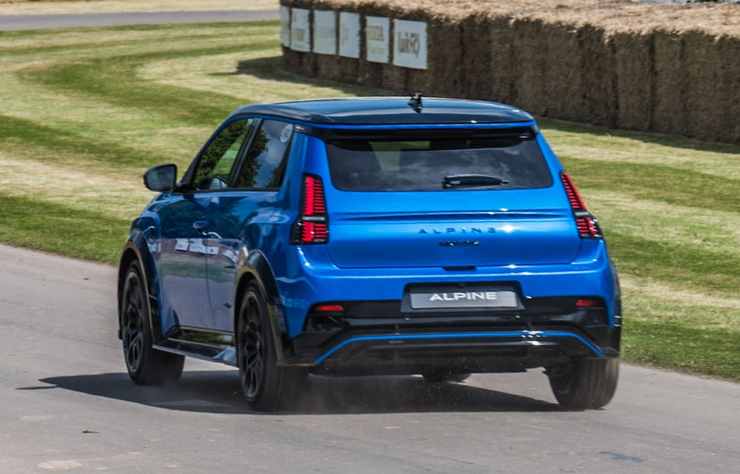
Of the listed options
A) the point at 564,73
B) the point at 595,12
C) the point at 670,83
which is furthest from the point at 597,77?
the point at 670,83

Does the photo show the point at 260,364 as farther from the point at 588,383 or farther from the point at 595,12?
the point at 595,12

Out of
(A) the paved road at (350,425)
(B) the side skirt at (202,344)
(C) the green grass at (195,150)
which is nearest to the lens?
(A) the paved road at (350,425)

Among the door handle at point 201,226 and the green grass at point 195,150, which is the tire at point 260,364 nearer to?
the door handle at point 201,226

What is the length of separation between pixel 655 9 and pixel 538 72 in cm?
214

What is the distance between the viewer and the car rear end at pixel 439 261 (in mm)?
10461

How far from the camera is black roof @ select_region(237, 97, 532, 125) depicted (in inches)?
427

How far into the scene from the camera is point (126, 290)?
1306 centimetres

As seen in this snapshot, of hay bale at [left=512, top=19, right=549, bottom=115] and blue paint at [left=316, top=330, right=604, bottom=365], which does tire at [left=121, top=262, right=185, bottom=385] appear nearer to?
blue paint at [left=316, top=330, right=604, bottom=365]

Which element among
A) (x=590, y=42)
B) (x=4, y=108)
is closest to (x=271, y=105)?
(x=590, y=42)

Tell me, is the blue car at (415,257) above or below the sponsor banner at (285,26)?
above

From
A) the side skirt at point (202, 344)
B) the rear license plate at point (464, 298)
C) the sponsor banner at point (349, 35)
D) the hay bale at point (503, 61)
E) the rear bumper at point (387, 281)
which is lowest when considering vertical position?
the sponsor banner at point (349, 35)

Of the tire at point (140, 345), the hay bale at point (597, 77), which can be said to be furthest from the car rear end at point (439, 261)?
the hay bale at point (597, 77)

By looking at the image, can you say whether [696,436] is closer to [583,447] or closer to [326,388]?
[583,447]

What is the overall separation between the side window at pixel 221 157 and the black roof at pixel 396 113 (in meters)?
0.54
